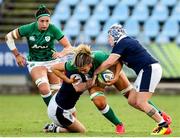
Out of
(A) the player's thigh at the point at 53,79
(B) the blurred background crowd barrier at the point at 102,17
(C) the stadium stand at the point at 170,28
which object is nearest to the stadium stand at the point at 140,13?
(B) the blurred background crowd barrier at the point at 102,17

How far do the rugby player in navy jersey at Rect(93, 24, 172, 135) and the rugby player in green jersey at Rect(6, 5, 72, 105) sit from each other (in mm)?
1933

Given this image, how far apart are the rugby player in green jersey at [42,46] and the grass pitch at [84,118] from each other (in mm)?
893

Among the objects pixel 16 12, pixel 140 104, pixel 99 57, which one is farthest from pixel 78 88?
pixel 16 12

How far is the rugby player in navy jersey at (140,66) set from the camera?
1189 cm

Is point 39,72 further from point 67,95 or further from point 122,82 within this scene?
point 122,82

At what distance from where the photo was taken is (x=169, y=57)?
27.3 meters

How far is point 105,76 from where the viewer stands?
11938 mm

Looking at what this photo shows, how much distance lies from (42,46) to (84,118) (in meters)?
2.92

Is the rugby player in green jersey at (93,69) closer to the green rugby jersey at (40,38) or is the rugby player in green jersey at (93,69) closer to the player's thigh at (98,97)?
the player's thigh at (98,97)

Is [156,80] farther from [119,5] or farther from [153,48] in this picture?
[119,5]

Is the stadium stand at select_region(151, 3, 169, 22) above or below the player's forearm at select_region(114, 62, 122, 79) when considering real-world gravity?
below

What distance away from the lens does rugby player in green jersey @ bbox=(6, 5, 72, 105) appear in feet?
45.2

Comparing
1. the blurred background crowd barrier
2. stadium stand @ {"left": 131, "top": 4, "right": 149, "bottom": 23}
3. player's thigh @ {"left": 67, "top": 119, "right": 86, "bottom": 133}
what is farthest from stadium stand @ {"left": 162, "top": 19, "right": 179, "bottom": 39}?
player's thigh @ {"left": 67, "top": 119, "right": 86, "bottom": 133}

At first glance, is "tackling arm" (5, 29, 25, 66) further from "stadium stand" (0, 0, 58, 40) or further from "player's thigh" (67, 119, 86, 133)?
"stadium stand" (0, 0, 58, 40)
